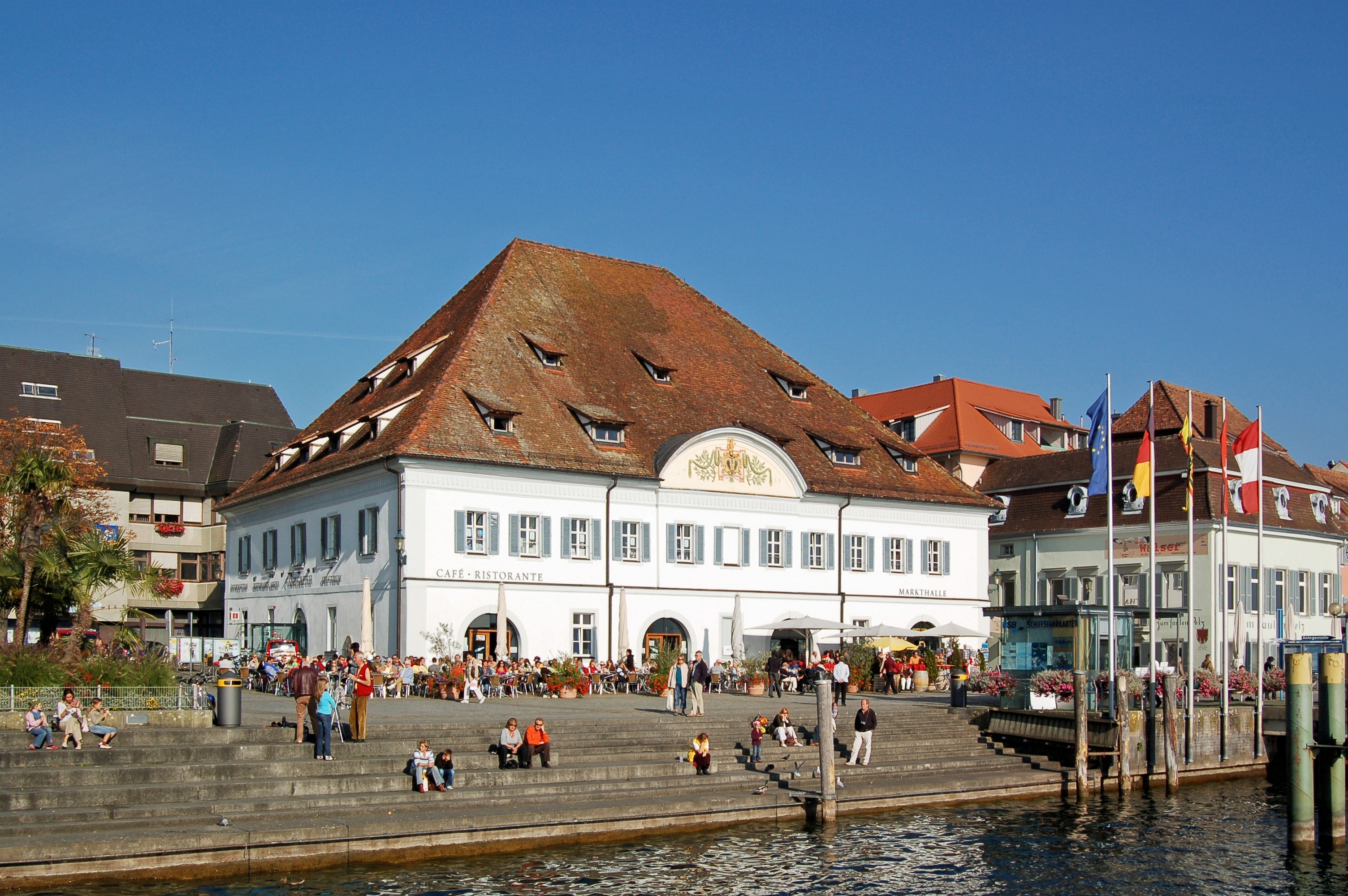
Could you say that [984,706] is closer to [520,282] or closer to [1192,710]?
[1192,710]

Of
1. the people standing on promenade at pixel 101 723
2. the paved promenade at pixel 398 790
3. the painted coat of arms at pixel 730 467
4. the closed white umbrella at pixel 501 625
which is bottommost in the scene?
the paved promenade at pixel 398 790

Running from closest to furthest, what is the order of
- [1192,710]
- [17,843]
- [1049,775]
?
[17,843], [1049,775], [1192,710]

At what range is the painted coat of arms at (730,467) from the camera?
4844 centimetres

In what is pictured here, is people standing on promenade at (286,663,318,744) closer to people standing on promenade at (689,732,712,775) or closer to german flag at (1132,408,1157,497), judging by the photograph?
people standing on promenade at (689,732,712,775)

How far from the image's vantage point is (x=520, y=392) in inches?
1853

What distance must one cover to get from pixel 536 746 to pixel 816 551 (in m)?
24.2

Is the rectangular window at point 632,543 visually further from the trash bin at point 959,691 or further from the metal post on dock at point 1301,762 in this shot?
the metal post on dock at point 1301,762

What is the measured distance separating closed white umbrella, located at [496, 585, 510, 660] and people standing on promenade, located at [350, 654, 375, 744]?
44.6 ft

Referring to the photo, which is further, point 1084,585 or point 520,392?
point 1084,585

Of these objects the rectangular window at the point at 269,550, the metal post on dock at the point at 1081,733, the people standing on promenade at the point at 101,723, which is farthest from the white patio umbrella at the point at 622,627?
the people standing on promenade at the point at 101,723

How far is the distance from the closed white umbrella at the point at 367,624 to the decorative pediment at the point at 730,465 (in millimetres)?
10182

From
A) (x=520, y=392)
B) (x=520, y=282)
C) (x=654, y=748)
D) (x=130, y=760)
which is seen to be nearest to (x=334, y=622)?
(x=520, y=392)

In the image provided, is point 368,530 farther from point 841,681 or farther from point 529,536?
point 841,681

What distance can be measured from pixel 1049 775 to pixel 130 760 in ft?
63.7
